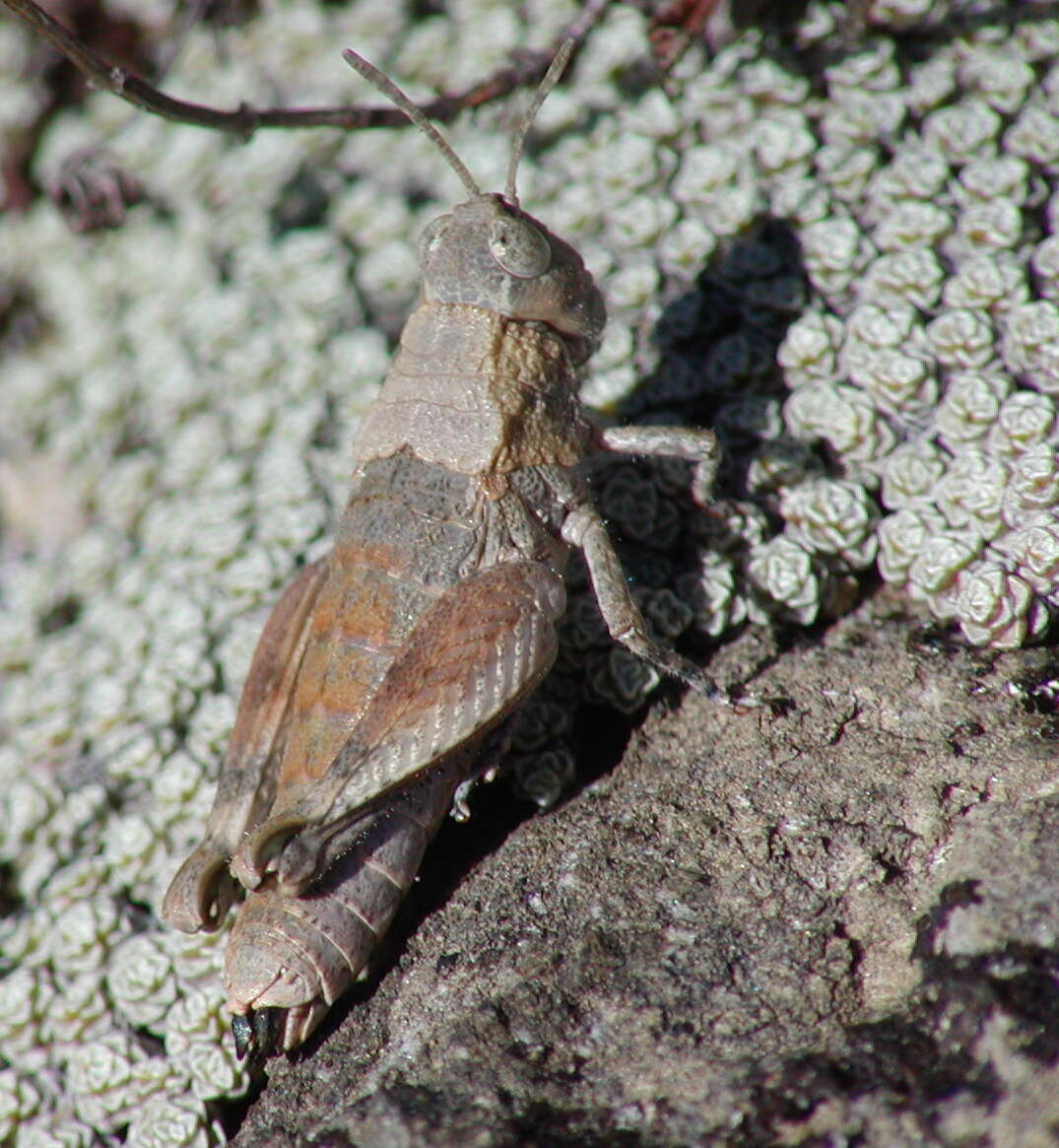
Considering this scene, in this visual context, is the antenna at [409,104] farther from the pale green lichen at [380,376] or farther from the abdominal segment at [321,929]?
the abdominal segment at [321,929]

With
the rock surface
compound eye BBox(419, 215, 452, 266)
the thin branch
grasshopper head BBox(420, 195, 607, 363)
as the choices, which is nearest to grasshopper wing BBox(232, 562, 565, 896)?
the rock surface

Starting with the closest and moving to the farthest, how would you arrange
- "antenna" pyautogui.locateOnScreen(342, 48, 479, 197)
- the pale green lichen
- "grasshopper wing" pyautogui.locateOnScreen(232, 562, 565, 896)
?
"grasshopper wing" pyautogui.locateOnScreen(232, 562, 565, 896) → "antenna" pyautogui.locateOnScreen(342, 48, 479, 197) → the pale green lichen

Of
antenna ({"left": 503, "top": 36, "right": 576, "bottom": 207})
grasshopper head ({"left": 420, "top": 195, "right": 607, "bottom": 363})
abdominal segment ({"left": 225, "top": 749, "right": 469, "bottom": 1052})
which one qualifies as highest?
antenna ({"left": 503, "top": 36, "right": 576, "bottom": 207})

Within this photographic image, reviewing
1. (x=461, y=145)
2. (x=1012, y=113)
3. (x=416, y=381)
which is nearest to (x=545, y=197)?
(x=461, y=145)

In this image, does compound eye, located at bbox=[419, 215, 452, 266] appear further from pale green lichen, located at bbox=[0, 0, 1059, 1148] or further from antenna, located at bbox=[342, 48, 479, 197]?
pale green lichen, located at bbox=[0, 0, 1059, 1148]

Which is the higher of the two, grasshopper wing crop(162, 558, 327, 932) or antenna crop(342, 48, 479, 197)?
antenna crop(342, 48, 479, 197)

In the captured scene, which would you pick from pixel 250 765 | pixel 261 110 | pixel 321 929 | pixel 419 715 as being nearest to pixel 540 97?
pixel 261 110

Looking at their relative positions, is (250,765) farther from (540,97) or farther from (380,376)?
(540,97)

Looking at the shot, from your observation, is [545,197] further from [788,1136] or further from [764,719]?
[788,1136]
